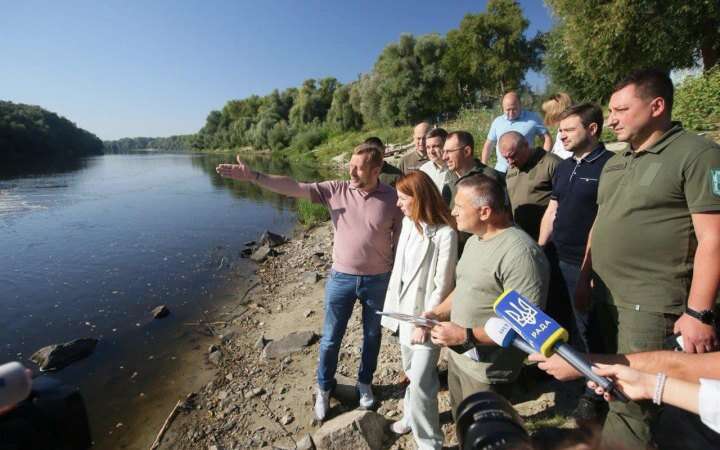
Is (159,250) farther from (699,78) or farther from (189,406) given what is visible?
(699,78)

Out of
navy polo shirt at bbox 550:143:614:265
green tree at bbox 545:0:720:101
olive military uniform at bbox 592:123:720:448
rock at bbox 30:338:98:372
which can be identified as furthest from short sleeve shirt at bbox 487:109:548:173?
green tree at bbox 545:0:720:101

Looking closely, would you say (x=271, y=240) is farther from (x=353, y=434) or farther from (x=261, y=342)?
(x=353, y=434)

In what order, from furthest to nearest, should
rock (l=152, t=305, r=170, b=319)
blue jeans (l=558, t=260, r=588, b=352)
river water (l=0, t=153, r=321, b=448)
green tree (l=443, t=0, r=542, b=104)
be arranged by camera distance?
green tree (l=443, t=0, r=542, b=104)
rock (l=152, t=305, r=170, b=319)
river water (l=0, t=153, r=321, b=448)
blue jeans (l=558, t=260, r=588, b=352)

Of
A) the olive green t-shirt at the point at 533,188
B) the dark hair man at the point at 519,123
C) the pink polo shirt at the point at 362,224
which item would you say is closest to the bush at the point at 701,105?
the dark hair man at the point at 519,123

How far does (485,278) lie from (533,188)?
75.4 inches

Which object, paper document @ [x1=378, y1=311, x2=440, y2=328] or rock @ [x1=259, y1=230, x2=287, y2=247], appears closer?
paper document @ [x1=378, y1=311, x2=440, y2=328]

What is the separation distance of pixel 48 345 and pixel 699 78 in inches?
581

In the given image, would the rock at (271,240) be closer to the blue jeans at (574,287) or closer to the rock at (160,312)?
the rock at (160,312)

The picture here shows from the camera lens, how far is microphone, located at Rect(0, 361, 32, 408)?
3.23 feet

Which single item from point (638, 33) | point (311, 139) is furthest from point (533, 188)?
point (311, 139)

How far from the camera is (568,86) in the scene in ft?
62.2

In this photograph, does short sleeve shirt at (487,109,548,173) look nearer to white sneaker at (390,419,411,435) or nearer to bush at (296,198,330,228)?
white sneaker at (390,419,411,435)

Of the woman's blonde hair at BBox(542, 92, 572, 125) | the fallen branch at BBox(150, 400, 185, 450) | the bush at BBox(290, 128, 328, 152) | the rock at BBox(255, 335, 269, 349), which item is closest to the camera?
the fallen branch at BBox(150, 400, 185, 450)

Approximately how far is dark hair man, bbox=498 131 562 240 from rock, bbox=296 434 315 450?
2.84m
